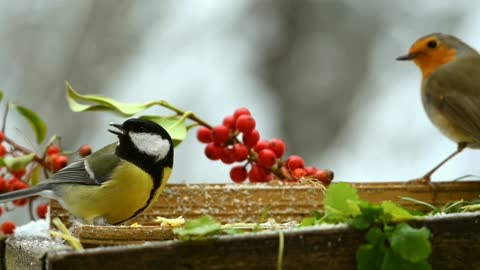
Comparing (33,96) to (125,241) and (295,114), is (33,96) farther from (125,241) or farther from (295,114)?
(125,241)

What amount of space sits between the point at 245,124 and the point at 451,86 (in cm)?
161

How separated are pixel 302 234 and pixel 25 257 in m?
0.63

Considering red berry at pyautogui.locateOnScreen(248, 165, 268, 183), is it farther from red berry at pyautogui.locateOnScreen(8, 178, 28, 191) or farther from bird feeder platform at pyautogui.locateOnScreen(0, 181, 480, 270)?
bird feeder platform at pyautogui.locateOnScreen(0, 181, 480, 270)

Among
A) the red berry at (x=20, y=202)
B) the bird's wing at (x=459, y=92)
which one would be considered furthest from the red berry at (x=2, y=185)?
the bird's wing at (x=459, y=92)

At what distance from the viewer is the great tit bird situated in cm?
218

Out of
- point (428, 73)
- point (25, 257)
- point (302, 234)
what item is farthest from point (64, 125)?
point (302, 234)

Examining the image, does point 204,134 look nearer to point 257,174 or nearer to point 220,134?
point 220,134

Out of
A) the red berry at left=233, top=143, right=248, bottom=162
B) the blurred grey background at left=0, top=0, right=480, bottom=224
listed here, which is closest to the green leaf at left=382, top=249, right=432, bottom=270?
the red berry at left=233, top=143, right=248, bottom=162

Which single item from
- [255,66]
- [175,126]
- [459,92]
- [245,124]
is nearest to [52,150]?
[175,126]

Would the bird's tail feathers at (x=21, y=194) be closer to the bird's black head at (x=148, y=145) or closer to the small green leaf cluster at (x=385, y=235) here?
the bird's black head at (x=148, y=145)

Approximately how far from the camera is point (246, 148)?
8.91 ft

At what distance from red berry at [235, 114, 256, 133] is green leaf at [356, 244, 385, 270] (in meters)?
1.37

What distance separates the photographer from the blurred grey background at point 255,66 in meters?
6.07

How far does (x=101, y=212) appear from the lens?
7.21 feet
